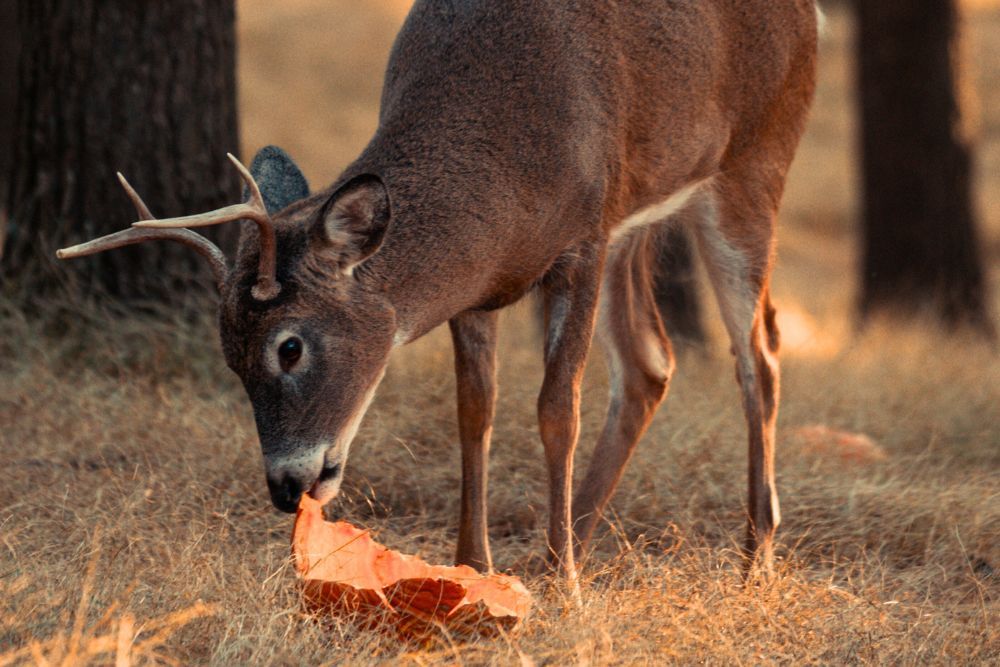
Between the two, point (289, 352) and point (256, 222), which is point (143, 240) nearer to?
point (256, 222)

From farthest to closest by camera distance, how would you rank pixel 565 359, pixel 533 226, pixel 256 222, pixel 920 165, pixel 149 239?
pixel 920 165 → pixel 565 359 → pixel 533 226 → pixel 149 239 → pixel 256 222

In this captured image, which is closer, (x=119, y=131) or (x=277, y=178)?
(x=277, y=178)

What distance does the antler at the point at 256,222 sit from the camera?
13.5ft

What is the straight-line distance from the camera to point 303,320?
4402 millimetres

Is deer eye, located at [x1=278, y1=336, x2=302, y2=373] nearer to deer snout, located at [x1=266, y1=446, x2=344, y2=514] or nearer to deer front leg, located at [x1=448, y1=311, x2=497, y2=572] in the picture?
deer snout, located at [x1=266, y1=446, x2=344, y2=514]

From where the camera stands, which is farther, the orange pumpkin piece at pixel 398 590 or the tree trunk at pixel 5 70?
the tree trunk at pixel 5 70

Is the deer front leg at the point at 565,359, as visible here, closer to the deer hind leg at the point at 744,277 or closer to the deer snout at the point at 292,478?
the deer hind leg at the point at 744,277

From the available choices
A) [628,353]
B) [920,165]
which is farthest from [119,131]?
[920,165]

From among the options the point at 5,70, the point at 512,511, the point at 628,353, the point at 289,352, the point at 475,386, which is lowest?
the point at 512,511

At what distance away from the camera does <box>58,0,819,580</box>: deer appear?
441 centimetres

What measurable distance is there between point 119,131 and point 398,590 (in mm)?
3619

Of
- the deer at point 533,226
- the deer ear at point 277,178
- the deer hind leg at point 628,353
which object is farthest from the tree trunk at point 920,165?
the deer ear at point 277,178

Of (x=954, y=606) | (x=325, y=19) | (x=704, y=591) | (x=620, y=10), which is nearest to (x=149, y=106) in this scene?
(x=620, y=10)

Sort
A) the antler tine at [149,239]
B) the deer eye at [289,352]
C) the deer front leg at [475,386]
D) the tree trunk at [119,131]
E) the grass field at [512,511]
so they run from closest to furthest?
1. the grass field at [512,511]
2. the antler tine at [149,239]
3. the deer eye at [289,352]
4. the deer front leg at [475,386]
5. the tree trunk at [119,131]
